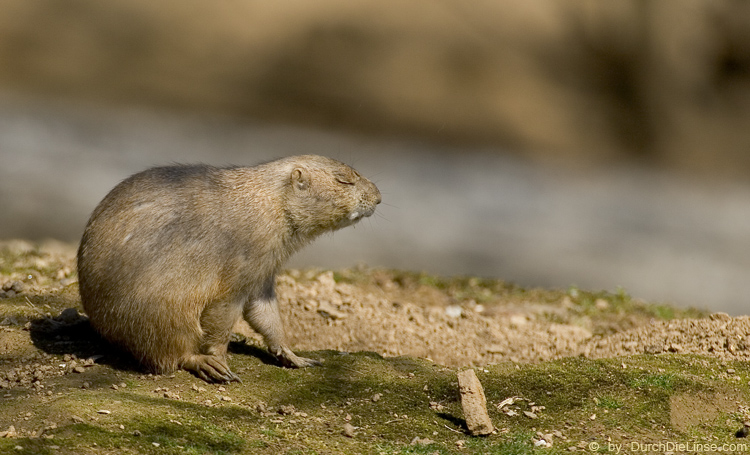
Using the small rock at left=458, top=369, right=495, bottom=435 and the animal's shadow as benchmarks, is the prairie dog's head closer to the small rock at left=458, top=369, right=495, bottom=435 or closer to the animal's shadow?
the animal's shadow

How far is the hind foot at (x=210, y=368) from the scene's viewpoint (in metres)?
5.60

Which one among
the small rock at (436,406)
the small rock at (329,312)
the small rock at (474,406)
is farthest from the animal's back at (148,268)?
the small rock at (329,312)

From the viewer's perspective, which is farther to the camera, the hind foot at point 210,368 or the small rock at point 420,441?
the hind foot at point 210,368

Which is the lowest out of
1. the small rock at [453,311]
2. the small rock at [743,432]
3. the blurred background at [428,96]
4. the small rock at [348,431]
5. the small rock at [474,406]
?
the small rock at [348,431]

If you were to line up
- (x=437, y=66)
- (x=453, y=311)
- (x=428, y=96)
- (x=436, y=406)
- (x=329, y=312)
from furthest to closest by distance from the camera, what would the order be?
(x=437, y=66) → (x=428, y=96) → (x=453, y=311) → (x=329, y=312) → (x=436, y=406)

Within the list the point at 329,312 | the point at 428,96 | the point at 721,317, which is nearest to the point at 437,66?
the point at 428,96

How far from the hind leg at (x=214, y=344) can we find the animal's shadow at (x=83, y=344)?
0.33 meters

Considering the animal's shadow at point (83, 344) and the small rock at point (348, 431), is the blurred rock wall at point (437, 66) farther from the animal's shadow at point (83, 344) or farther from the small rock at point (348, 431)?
the small rock at point (348, 431)

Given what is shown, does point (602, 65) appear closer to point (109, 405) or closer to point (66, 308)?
point (66, 308)

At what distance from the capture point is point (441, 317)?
7.96 m

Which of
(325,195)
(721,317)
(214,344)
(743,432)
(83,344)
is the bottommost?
(83,344)

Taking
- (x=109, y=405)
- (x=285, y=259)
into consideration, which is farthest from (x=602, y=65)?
(x=109, y=405)

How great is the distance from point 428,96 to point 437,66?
53 centimetres

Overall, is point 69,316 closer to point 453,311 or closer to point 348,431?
point 348,431
